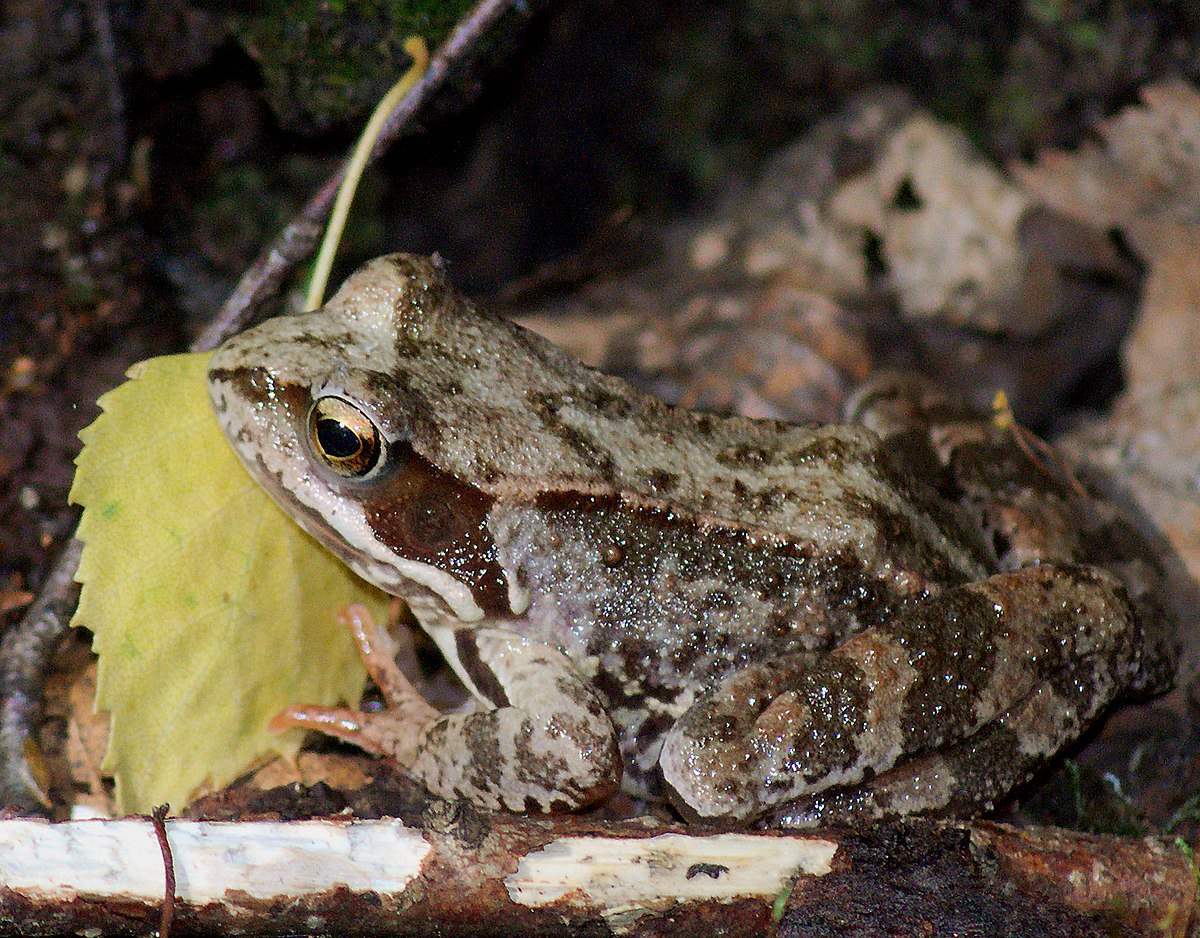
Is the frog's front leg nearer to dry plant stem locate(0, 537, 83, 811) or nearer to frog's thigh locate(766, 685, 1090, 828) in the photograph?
frog's thigh locate(766, 685, 1090, 828)

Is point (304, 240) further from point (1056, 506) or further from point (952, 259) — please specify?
point (952, 259)

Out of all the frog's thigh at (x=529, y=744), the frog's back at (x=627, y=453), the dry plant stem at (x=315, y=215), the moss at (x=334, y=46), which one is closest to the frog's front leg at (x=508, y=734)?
the frog's thigh at (x=529, y=744)

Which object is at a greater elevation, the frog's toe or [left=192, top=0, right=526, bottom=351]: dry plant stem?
[left=192, top=0, right=526, bottom=351]: dry plant stem

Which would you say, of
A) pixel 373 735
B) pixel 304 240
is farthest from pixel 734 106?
pixel 373 735

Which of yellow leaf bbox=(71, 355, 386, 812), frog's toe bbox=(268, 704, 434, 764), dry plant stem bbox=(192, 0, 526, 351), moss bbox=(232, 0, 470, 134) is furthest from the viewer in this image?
moss bbox=(232, 0, 470, 134)

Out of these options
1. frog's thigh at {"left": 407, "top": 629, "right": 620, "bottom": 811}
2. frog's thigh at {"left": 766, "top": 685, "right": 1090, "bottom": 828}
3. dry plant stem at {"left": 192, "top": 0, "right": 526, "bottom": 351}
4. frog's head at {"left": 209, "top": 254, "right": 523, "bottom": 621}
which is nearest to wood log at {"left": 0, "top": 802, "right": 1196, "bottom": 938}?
frog's thigh at {"left": 766, "top": 685, "right": 1090, "bottom": 828}

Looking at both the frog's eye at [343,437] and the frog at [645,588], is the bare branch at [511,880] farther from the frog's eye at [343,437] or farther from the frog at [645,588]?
the frog's eye at [343,437]

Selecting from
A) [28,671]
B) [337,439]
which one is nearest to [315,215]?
[337,439]

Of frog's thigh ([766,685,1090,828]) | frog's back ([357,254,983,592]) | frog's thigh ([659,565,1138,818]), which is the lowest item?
frog's thigh ([766,685,1090,828])

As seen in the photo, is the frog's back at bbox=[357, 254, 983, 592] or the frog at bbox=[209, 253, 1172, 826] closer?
the frog at bbox=[209, 253, 1172, 826]
